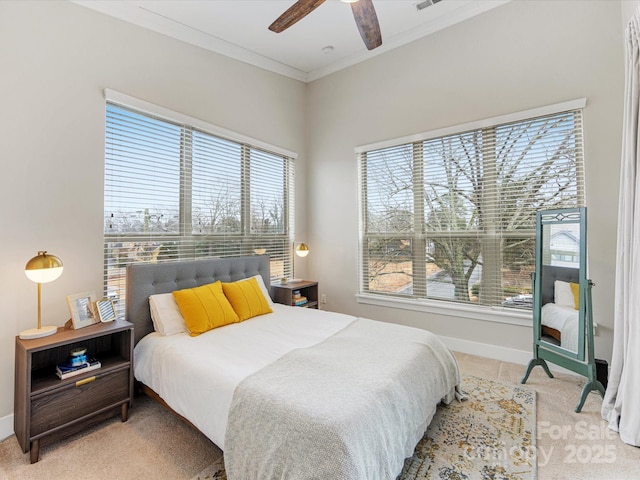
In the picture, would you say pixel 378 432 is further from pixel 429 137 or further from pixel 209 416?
pixel 429 137

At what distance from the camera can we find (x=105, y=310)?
7.67 ft

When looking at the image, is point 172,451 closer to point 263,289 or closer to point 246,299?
point 246,299

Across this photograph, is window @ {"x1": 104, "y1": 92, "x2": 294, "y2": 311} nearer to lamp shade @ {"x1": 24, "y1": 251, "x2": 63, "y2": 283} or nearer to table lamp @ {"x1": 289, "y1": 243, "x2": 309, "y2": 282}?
table lamp @ {"x1": 289, "y1": 243, "x2": 309, "y2": 282}

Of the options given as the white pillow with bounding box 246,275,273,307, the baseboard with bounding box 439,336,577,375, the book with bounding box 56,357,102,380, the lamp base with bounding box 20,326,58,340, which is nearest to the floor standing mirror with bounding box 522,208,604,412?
the baseboard with bounding box 439,336,577,375

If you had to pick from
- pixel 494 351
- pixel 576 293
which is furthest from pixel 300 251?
pixel 576 293

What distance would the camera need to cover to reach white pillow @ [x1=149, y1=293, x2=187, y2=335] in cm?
244

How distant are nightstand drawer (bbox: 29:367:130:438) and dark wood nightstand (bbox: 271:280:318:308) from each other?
1833 millimetres

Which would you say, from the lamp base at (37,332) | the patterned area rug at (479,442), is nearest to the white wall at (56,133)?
the lamp base at (37,332)

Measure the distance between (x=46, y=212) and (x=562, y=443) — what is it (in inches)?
155

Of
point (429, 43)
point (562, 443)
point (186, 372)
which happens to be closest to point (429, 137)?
point (429, 43)

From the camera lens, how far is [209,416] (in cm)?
165

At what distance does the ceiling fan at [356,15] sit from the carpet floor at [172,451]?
9.58ft

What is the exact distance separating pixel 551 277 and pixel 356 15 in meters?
2.60

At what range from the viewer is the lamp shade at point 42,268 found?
1938 millimetres
